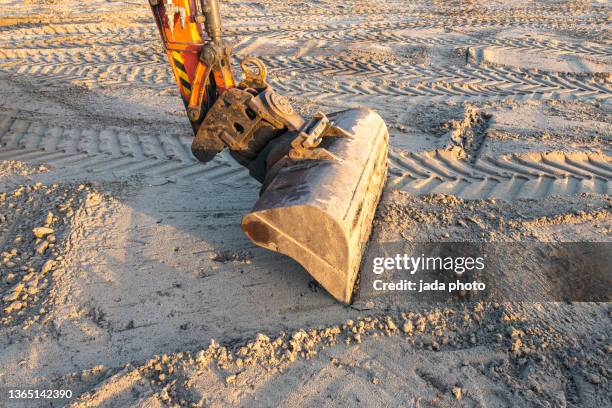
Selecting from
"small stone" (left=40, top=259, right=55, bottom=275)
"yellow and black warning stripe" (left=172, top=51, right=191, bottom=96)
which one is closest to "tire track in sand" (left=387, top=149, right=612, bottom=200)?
"yellow and black warning stripe" (left=172, top=51, right=191, bottom=96)

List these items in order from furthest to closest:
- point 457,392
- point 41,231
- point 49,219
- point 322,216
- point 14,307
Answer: point 49,219
point 41,231
point 14,307
point 322,216
point 457,392

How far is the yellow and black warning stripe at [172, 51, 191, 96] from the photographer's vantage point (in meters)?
3.55

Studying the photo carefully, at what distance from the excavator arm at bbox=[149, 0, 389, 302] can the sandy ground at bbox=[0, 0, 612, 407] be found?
463mm

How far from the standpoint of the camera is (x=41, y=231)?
Result: 3.73 metres

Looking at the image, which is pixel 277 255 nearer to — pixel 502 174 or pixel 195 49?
pixel 195 49

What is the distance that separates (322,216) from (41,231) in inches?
94.4

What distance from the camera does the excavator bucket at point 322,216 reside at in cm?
281

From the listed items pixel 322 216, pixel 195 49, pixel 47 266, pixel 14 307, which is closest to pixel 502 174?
pixel 322 216

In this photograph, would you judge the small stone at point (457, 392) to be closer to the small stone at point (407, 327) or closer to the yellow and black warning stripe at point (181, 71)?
the small stone at point (407, 327)

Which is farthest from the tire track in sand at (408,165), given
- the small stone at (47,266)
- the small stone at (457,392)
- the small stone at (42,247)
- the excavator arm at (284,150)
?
the small stone at (457,392)

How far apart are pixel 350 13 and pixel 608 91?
636 centimetres

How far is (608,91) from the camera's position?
22.4 feet

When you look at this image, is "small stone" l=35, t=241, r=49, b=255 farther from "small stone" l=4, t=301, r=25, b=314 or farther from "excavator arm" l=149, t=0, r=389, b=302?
"excavator arm" l=149, t=0, r=389, b=302

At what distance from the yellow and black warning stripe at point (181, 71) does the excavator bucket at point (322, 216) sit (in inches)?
41.1
